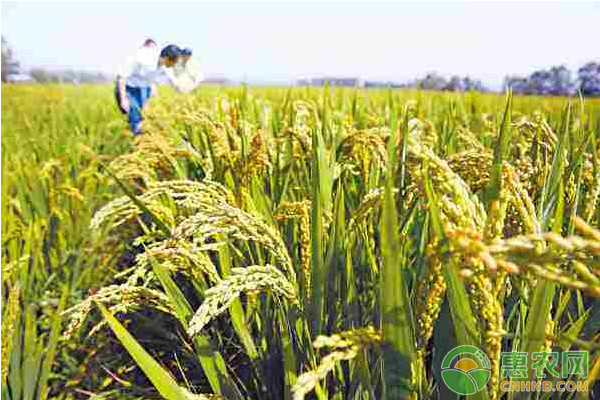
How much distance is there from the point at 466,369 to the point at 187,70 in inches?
171

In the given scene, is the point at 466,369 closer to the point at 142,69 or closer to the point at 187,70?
the point at 187,70

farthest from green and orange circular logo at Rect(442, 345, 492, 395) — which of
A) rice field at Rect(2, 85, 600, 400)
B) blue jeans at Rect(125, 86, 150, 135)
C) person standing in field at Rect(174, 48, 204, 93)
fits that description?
blue jeans at Rect(125, 86, 150, 135)

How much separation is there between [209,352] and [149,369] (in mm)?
193

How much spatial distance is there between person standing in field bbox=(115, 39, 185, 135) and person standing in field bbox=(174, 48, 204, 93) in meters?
0.04

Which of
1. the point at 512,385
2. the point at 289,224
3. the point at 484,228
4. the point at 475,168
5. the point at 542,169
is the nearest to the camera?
the point at 484,228

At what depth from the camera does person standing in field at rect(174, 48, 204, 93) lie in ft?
15.1

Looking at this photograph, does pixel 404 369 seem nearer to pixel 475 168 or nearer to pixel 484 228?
pixel 484 228

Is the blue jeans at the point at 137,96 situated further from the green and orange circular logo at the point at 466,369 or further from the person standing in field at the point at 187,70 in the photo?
the green and orange circular logo at the point at 466,369

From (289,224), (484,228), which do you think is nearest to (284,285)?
(484,228)

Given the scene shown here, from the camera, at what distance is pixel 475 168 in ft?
4.01

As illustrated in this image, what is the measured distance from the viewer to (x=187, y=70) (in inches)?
184

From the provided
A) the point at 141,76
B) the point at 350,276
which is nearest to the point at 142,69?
the point at 141,76

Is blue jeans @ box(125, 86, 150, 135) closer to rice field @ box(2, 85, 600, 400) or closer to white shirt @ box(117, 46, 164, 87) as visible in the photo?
white shirt @ box(117, 46, 164, 87)

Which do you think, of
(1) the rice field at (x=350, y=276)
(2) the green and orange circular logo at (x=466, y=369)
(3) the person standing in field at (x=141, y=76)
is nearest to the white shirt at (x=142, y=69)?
(3) the person standing in field at (x=141, y=76)
